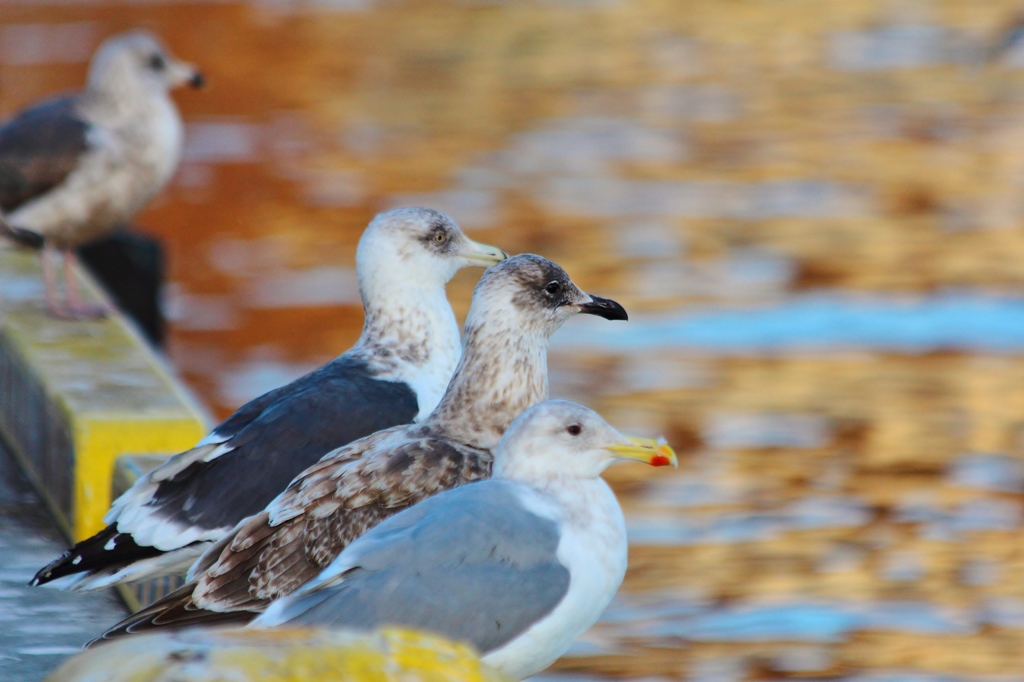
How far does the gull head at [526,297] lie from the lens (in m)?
4.73

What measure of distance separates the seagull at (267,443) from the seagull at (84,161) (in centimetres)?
268

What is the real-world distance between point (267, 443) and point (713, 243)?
28.6 feet

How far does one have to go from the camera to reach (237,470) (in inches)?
179

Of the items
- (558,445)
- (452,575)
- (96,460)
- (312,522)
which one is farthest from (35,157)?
(452,575)

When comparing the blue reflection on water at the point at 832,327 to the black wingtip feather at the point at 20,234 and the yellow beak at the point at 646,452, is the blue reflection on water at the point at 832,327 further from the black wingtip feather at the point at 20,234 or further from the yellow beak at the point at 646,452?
the yellow beak at the point at 646,452

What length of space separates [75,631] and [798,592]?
11.6ft

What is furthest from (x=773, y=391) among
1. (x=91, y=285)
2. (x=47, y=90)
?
(x=47, y=90)

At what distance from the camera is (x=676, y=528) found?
8.23m

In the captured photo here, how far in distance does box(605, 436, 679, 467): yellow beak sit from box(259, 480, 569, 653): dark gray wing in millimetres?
297

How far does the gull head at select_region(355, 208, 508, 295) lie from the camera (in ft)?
17.9

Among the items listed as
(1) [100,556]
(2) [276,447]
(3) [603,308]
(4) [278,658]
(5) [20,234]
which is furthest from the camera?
(5) [20,234]

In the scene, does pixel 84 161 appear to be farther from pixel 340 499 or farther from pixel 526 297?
pixel 340 499

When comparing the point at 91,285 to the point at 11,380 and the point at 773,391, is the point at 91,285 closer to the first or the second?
the point at 11,380

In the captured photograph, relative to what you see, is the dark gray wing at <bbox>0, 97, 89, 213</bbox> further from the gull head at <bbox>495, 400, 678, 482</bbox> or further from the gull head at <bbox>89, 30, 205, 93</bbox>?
the gull head at <bbox>495, 400, 678, 482</bbox>
